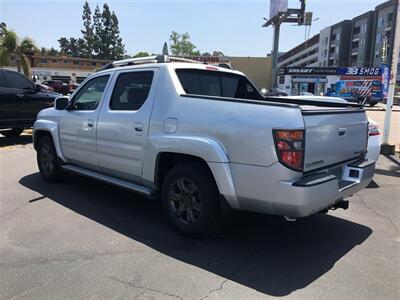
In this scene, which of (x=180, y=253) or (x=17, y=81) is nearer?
(x=180, y=253)

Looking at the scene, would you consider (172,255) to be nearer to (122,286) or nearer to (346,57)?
(122,286)

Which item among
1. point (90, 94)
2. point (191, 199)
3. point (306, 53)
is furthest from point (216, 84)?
point (306, 53)

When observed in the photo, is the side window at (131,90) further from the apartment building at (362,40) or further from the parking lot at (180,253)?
the apartment building at (362,40)

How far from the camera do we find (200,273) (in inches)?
139

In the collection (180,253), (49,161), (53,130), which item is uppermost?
(53,130)

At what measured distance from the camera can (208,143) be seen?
12.5ft

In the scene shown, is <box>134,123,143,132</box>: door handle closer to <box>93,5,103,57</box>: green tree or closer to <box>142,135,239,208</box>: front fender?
<box>142,135,239,208</box>: front fender

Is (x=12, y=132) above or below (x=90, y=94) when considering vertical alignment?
below

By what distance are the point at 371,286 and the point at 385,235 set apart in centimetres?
135

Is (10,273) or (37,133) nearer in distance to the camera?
(10,273)

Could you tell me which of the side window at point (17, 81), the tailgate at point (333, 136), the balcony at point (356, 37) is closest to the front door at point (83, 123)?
the tailgate at point (333, 136)

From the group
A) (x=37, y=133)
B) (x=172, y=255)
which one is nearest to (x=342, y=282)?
(x=172, y=255)

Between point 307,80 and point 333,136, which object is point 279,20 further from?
point 333,136

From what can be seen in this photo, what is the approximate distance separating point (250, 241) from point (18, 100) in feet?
29.1
